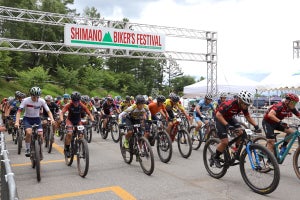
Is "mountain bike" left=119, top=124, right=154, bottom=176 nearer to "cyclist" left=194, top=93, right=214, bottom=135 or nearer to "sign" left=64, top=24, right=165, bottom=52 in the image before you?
"cyclist" left=194, top=93, right=214, bottom=135

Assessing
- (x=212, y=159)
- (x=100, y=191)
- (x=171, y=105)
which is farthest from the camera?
(x=171, y=105)

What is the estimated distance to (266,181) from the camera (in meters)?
5.43

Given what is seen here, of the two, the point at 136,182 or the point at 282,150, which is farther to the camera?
the point at 282,150

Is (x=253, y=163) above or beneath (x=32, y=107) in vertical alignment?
beneath

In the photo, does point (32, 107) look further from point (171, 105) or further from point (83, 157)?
point (171, 105)

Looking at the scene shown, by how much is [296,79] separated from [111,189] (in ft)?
36.2

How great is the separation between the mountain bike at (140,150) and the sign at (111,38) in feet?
46.3

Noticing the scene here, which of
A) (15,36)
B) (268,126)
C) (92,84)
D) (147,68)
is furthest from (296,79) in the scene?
(147,68)

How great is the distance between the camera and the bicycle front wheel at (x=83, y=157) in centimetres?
658

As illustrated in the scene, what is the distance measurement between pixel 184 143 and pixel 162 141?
3.11 feet

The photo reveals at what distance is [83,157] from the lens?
681cm

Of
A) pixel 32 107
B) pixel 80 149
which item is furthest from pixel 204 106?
pixel 32 107

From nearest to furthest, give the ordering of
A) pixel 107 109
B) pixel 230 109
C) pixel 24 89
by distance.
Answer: pixel 230 109
pixel 107 109
pixel 24 89

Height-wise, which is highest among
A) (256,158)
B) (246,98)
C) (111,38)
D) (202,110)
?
(111,38)
